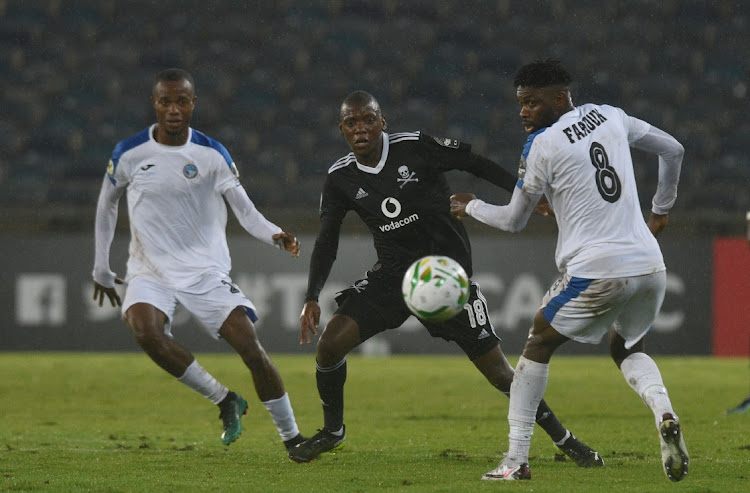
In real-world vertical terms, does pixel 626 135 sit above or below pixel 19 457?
above

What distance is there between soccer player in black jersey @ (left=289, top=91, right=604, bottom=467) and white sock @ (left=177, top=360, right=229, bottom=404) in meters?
0.71

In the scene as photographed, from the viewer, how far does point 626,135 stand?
5.41 m

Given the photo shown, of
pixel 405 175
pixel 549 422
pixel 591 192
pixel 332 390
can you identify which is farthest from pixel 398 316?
pixel 591 192

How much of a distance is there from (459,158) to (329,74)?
11982mm

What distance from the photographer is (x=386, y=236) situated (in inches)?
249

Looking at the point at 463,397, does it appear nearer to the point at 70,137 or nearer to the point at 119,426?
the point at 119,426

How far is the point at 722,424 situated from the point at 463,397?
2672mm

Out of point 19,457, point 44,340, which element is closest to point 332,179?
point 19,457

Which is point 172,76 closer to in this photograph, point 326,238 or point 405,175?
Result: point 326,238

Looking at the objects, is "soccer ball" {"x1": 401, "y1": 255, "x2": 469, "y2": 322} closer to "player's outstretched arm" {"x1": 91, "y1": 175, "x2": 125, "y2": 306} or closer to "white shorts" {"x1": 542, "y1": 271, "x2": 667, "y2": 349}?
"white shorts" {"x1": 542, "y1": 271, "x2": 667, "y2": 349}

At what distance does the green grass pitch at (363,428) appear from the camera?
5.46 m

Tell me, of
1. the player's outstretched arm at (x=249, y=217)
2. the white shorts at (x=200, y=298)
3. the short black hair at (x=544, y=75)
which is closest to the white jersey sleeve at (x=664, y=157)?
the short black hair at (x=544, y=75)

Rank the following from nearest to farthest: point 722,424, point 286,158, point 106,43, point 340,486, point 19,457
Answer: point 340,486 → point 19,457 → point 722,424 → point 286,158 → point 106,43

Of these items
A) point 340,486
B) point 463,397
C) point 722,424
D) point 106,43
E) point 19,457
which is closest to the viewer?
point 340,486
